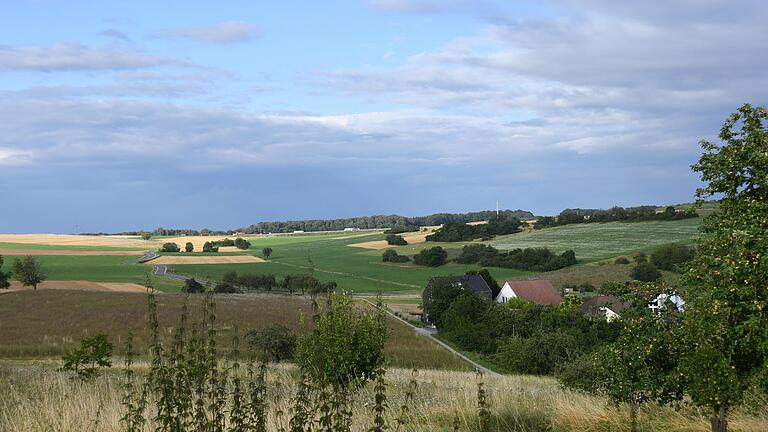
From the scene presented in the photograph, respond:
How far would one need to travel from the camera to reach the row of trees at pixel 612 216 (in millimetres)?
150850

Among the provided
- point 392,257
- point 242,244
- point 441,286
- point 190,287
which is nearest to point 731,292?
point 190,287

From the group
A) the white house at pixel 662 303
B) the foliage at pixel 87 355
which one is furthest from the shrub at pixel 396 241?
the white house at pixel 662 303

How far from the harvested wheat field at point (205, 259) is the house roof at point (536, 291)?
214 ft

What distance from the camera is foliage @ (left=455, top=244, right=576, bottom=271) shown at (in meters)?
120

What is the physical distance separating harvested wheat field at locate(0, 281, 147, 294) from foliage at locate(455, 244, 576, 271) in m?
57.7

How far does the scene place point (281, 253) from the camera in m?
165

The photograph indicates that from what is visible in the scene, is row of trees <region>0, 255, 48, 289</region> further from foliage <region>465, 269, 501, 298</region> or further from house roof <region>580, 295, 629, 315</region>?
house roof <region>580, 295, 629, 315</region>

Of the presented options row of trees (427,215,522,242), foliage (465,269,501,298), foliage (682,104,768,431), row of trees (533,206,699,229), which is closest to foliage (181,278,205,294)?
foliage (682,104,768,431)

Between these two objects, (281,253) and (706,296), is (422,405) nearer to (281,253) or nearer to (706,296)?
(706,296)

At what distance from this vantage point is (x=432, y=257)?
128750 mm

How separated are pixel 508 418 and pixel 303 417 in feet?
16.6

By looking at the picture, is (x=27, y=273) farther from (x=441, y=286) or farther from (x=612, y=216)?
(x=612, y=216)

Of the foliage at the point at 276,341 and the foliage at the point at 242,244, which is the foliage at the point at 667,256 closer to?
the foliage at the point at 276,341

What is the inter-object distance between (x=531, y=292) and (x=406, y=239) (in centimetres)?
7478
